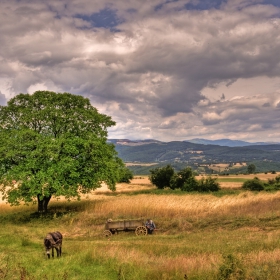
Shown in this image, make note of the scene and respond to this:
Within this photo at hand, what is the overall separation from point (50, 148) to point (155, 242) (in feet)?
54.3

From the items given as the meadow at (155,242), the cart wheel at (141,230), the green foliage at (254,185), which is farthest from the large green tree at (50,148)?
the green foliage at (254,185)

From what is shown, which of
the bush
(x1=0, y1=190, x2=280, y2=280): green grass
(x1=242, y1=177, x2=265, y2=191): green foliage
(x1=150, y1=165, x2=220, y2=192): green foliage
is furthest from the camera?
(x1=242, y1=177, x2=265, y2=191): green foliage

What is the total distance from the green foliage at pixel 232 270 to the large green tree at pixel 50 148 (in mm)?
22340

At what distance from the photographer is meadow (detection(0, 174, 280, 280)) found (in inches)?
424

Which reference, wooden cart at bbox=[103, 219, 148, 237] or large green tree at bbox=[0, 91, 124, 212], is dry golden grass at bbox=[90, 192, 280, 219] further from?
wooden cart at bbox=[103, 219, 148, 237]

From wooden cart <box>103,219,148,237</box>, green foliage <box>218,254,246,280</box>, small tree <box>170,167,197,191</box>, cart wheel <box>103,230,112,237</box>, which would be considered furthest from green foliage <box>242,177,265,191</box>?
green foliage <box>218,254,246,280</box>

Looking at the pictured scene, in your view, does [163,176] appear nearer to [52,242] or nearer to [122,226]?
[122,226]

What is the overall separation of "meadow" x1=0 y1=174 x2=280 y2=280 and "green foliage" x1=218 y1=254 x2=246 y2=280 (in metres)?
0.03

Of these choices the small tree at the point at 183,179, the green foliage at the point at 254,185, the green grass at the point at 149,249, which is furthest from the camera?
the green foliage at the point at 254,185

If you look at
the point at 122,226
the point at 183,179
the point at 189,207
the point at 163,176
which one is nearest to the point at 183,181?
the point at 183,179

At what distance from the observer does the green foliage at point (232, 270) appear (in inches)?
358

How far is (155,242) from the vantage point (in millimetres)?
18312

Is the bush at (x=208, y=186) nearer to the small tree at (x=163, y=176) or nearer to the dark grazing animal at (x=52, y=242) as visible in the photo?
the small tree at (x=163, y=176)

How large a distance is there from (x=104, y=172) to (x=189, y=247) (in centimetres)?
1906
